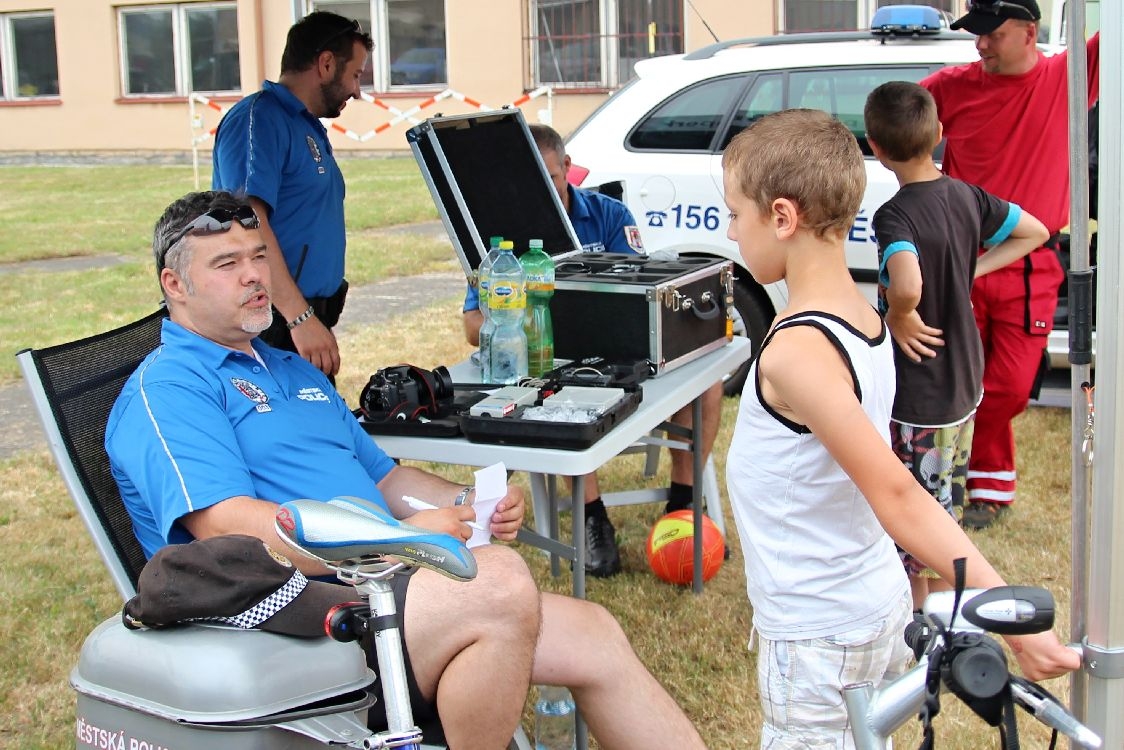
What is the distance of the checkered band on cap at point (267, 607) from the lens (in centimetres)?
192

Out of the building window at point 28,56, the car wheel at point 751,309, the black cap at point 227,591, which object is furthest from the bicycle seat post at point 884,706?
the building window at point 28,56

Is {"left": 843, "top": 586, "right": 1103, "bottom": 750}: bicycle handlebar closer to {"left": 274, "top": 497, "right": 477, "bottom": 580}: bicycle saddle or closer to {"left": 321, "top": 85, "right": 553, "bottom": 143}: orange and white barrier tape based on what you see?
{"left": 274, "top": 497, "right": 477, "bottom": 580}: bicycle saddle

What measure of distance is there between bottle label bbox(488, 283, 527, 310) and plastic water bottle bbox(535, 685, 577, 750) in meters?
1.00

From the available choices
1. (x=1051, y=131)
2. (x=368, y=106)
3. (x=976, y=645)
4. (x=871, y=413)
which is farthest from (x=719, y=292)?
(x=368, y=106)

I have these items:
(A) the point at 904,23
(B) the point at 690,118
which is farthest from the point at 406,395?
(A) the point at 904,23

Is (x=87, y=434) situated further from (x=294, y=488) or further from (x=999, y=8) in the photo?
(x=999, y=8)

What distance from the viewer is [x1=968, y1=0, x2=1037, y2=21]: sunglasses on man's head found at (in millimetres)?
3768

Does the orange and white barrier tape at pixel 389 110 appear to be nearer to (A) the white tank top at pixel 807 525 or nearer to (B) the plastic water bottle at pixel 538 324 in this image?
(B) the plastic water bottle at pixel 538 324

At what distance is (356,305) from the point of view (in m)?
9.18

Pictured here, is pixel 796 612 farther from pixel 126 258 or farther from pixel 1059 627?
pixel 126 258

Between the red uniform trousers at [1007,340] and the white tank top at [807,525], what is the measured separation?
7.89 ft

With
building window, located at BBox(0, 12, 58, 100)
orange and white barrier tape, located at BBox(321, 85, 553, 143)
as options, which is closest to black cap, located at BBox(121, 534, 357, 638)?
orange and white barrier tape, located at BBox(321, 85, 553, 143)

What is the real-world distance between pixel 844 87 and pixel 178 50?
601 inches

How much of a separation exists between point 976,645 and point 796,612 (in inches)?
28.7
